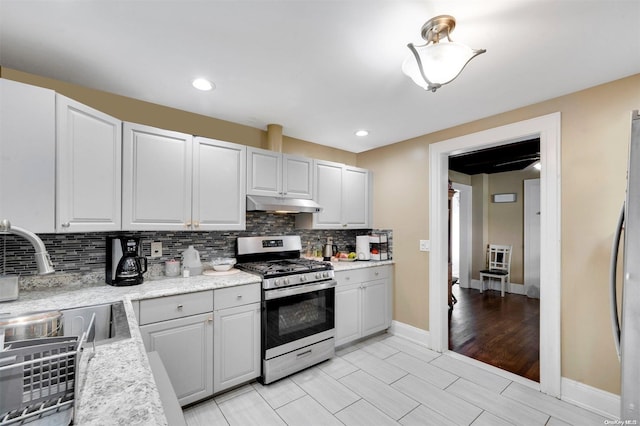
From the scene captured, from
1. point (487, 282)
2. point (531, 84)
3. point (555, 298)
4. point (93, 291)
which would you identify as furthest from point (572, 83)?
point (487, 282)

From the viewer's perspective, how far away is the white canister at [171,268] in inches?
93.8

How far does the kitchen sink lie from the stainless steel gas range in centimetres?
103

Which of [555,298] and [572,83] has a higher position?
[572,83]

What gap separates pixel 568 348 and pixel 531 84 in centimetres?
205

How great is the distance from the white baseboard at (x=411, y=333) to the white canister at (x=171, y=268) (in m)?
2.53

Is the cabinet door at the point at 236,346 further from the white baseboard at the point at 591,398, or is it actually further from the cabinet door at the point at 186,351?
the white baseboard at the point at 591,398

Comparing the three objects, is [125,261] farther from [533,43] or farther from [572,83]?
[572,83]

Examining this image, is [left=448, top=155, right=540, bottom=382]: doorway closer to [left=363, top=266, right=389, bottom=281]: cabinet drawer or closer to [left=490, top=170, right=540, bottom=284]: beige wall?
[left=490, top=170, right=540, bottom=284]: beige wall

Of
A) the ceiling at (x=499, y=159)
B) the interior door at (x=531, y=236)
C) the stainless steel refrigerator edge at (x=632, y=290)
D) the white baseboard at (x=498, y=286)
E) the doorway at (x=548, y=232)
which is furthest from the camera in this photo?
the white baseboard at (x=498, y=286)

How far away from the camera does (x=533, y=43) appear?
1595 millimetres

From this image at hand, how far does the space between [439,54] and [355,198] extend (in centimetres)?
234

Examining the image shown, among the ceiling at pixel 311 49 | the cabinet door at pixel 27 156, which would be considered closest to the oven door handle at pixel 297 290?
the cabinet door at pixel 27 156

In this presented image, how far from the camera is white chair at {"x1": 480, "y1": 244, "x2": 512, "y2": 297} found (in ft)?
17.2

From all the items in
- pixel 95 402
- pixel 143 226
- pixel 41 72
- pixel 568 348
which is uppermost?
pixel 41 72
